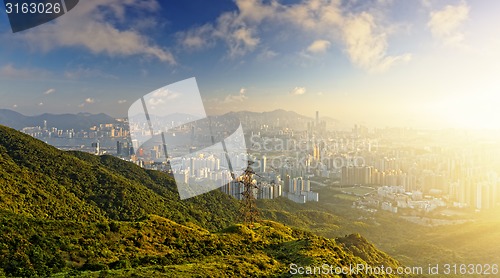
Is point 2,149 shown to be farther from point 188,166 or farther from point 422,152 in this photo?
point 422,152

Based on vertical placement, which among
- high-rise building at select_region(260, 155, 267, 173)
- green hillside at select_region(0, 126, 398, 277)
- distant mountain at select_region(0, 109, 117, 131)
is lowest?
high-rise building at select_region(260, 155, 267, 173)

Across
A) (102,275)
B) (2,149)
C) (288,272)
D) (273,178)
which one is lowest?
(273,178)

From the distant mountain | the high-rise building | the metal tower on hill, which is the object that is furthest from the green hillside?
the high-rise building

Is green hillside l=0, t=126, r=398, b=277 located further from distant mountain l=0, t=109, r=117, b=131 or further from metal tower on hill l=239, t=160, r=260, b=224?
distant mountain l=0, t=109, r=117, b=131

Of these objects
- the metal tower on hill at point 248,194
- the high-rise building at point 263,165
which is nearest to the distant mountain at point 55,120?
the high-rise building at point 263,165

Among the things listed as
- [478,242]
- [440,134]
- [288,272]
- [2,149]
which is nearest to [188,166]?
[2,149]

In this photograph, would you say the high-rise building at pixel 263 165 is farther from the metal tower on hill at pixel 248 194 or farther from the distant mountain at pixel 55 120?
the metal tower on hill at pixel 248 194
